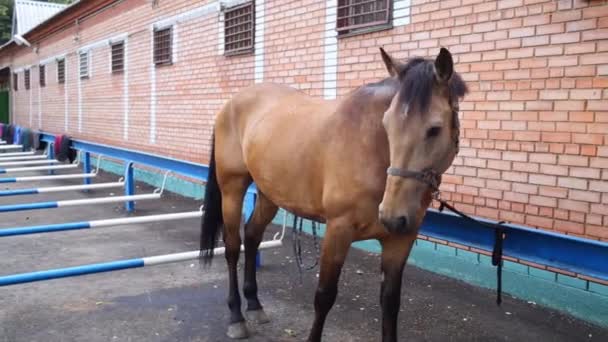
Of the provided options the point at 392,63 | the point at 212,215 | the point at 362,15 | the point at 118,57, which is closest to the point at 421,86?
the point at 392,63

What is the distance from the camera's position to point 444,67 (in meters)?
2.15

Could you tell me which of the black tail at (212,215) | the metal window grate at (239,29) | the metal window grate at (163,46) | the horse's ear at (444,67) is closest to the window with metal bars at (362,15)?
the metal window grate at (239,29)

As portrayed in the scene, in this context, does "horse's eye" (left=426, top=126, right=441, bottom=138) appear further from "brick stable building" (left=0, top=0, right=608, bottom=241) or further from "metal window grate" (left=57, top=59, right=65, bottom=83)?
"metal window grate" (left=57, top=59, right=65, bottom=83)

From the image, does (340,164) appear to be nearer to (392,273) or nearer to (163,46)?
(392,273)

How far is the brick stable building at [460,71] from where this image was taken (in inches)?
147

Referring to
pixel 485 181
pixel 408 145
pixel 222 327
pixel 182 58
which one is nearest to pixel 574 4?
pixel 485 181

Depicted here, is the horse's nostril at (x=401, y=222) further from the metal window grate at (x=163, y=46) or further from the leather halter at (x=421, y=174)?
the metal window grate at (x=163, y=46)

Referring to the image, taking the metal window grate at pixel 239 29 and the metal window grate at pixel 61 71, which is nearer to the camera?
the metal window grate at pixel 239 29

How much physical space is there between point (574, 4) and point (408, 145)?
248 cm

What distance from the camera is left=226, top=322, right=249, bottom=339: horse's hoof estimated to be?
339 cm

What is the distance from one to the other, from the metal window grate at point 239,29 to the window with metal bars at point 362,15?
6.53 feet

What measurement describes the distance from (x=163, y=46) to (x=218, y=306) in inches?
297

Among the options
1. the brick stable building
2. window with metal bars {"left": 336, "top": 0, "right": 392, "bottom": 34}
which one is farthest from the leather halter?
window with metal bars {"left": 336, "top": 0, "right": 392, "bottom": 34}

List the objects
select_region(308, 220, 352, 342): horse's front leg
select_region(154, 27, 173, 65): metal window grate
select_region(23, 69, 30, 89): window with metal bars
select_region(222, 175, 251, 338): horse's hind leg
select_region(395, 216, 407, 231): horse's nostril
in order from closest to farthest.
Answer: select_region(395, 216, 407, 231): horse's nostril → select_region(308, 220, 352, 342): horse's front leg → select_region(222, 175, 251, 338): horse's hind leg → select_region(154, 27, 173, 65): metal window grate → select_region(23, 69, 30, 89): window with metal bars
